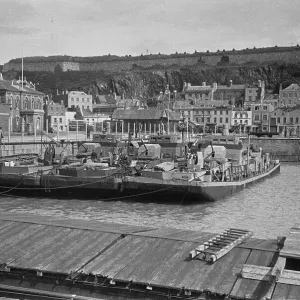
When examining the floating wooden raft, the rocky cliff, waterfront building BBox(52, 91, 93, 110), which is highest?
the rocky cliff

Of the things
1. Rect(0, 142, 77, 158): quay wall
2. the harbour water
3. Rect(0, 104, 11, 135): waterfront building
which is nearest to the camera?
the harbour water

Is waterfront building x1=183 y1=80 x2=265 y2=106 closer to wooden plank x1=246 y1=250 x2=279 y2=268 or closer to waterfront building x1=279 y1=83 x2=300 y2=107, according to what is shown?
waterfront building x1=279 y1=83 x2=300 y2=107

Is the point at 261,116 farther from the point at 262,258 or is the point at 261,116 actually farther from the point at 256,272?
the point at 256,272

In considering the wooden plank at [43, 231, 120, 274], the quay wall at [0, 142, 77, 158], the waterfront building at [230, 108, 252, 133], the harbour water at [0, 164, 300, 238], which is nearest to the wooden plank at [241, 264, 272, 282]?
the wooden plank at [43, 231, 120, 274]

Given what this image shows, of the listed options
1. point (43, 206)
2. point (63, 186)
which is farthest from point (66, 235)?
point (63, 186)

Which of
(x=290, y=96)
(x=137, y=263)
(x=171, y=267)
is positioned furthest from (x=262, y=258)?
(x=290, y=96)

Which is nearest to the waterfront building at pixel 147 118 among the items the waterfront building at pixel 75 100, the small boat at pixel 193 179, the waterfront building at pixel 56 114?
the waterfront building at pixel 56 114

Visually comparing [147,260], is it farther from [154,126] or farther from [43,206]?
[154,126]
